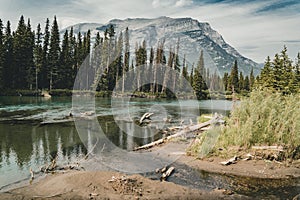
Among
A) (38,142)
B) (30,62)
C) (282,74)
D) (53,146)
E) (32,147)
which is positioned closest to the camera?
(32,147)

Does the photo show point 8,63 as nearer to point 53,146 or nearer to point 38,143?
point 38,143

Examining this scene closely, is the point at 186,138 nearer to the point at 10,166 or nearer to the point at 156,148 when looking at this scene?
the point at 156,148

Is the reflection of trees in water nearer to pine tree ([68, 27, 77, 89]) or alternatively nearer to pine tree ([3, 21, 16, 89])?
pine tree ([3, 21, 16, 89])

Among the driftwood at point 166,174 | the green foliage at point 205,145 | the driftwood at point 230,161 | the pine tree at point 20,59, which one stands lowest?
the driftwood at point 166,174

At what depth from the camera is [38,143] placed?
15641 millimetres

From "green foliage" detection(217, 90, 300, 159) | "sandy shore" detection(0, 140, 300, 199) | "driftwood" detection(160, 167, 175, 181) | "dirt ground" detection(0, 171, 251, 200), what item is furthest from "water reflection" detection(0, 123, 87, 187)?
"green foliage" detection(217, 90, 300, 159)

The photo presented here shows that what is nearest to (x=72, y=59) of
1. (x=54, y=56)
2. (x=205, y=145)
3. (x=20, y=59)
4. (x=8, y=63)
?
(x=54, y=56)

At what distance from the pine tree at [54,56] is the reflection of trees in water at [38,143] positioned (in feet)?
126

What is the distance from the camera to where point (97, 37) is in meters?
69.4

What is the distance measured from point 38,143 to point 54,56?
46.0 m

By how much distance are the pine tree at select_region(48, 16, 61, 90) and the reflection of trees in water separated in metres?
38.3

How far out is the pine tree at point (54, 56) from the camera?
57406mm

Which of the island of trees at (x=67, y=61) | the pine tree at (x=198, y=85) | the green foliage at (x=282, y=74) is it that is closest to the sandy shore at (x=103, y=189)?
the green foliage at (x=282, y=74)

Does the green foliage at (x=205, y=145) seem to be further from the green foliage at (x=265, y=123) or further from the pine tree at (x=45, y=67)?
the pine tree at (x=45, y=67)
